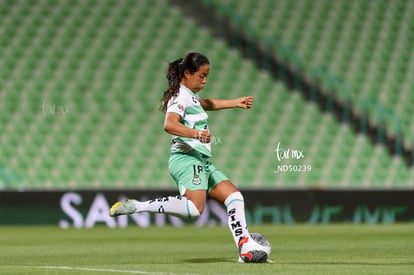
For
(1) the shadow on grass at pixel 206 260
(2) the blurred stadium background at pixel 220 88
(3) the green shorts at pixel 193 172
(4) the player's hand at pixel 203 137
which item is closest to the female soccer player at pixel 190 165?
(3) the green shorts at pixel 193 172

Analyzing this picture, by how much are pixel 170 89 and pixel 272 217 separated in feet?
26.1

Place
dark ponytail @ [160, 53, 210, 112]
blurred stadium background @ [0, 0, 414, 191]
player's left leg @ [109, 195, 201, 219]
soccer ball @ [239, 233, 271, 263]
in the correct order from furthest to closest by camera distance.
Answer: blurred stadium background @ [0, 0, 414, 191] < dark ponytail @ [160, 53, 210, 112] < soccer ball @ [239, 233, 271, 263] < player's left leg @ [109, 195, 201, 219]

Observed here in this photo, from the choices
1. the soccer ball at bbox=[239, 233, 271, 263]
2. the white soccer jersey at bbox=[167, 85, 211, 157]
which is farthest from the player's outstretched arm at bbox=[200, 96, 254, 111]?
the soccer ball at bbox=[239, 233, 271, 263]

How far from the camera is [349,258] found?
28.2 feet

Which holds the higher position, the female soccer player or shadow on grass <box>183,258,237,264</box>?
the female soccer player

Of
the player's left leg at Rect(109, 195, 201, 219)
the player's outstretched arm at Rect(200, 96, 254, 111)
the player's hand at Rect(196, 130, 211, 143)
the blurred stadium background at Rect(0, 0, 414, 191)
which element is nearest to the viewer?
the player's hand at Rect(196, 130, 211, 143)

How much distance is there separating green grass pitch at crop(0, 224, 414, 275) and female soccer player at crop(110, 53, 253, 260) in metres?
0.43

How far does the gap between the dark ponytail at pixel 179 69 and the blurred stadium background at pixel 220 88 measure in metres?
7.65

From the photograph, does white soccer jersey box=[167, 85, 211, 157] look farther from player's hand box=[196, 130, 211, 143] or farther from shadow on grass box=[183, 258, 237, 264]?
shadow on grass box=[183, 258, 237, 264]

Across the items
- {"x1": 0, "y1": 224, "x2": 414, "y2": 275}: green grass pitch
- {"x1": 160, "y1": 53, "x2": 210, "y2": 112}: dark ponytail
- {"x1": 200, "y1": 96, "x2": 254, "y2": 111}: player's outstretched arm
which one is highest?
{"x1": 160, "y1": 53, "x2": 210, "y2": 112}: dark ponytail

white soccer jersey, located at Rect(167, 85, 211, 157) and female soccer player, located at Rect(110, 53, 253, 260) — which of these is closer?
female soccer player, located at Rect(110, 53, 253, 260)

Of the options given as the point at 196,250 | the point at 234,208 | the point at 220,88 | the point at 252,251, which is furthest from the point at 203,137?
the point at 220,88

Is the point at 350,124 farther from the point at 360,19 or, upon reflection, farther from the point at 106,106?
the point at 106,106

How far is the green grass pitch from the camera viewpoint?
7.43m
